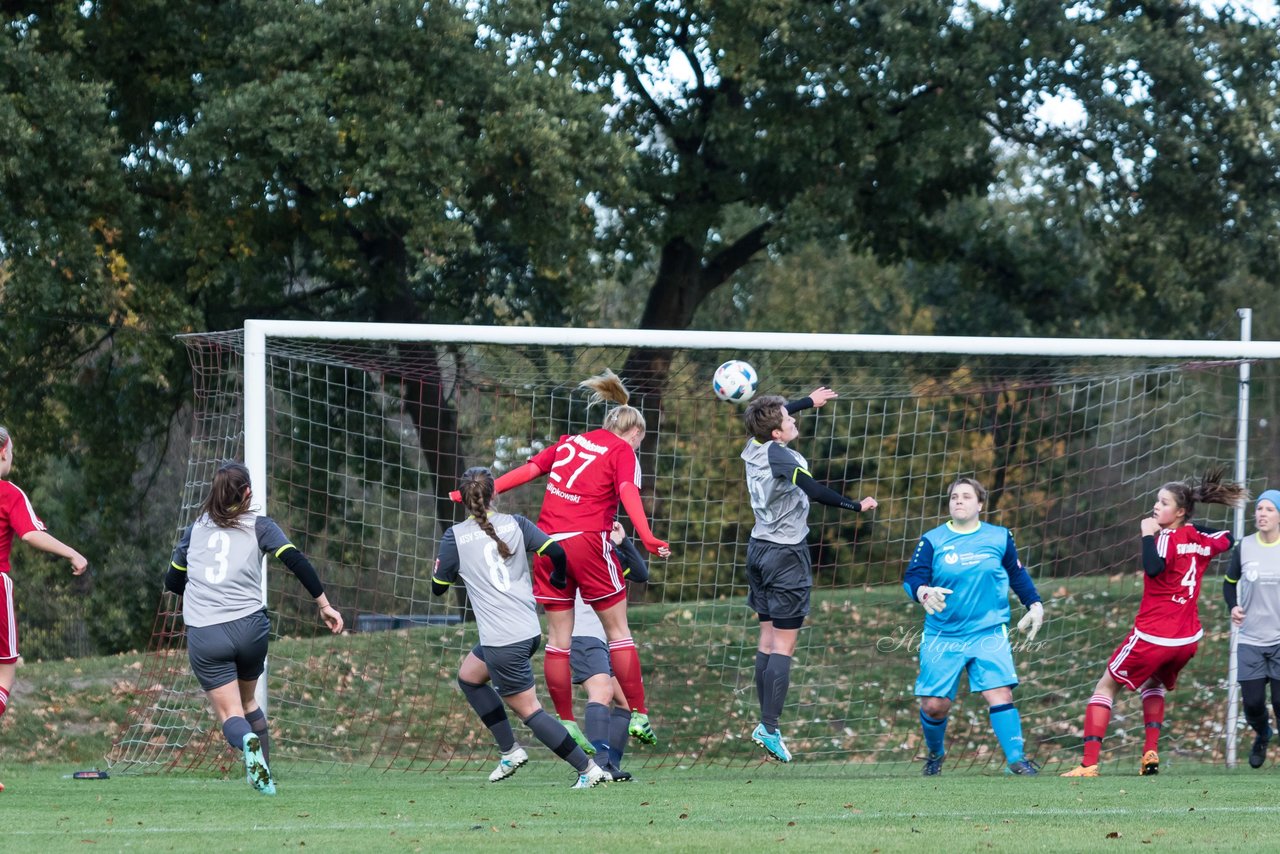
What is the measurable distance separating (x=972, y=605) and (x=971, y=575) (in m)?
0.17

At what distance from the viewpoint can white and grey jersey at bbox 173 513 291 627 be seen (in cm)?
698

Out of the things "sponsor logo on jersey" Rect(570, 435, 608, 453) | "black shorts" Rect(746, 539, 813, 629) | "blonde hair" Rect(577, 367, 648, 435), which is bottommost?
"black shorts" Rect(746, 539, 813, 629)

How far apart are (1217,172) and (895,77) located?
3.75 metres

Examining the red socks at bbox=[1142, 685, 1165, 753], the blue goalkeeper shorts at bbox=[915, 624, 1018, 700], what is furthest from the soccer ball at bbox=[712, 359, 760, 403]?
the red socks at bbox=[1142, 685, 1165, 753]

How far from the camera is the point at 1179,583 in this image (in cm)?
842

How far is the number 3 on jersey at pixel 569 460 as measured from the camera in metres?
7.94

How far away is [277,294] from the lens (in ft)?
57.5

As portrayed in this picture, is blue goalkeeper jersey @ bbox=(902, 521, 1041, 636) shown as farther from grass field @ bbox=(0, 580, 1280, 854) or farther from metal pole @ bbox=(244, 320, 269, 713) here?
metal pole @ bbox=(244, 320, 269, 713)

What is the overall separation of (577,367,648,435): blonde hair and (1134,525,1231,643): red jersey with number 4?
10.2ft

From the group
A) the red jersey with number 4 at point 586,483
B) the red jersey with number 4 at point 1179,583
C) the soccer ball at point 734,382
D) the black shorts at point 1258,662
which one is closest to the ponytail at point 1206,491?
the red jersey with number 4 at point 1179,583

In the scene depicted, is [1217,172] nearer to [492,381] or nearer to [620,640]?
[492,381]

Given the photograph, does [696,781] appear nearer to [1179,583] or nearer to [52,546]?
[1179,583]

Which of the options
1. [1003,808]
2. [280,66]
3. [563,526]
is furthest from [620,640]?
[280,66]

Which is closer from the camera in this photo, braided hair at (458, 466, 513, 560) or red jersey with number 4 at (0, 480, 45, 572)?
braided hair at (458, 466, 513, 560)
